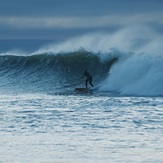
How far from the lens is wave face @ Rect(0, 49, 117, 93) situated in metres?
29.7

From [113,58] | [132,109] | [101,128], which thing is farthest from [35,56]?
[101,128]

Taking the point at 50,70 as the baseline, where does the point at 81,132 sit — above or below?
below

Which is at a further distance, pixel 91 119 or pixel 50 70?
pixel 50 70

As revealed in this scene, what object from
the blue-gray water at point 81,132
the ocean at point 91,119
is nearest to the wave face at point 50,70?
the ocean at point 91,119

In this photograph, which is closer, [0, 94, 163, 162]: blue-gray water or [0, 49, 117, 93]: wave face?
[0, 94, 163, 162]: blue-gray water

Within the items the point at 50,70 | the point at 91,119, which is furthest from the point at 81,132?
the point at 50,70

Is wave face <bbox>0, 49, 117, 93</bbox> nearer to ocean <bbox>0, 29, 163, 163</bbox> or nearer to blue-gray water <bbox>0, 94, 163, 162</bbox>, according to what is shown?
ocean <bbox>0, 29, 163, 163</bbox>

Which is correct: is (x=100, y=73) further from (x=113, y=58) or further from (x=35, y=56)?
(x=35, y=56)

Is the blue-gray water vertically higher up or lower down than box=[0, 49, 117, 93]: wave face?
lower down

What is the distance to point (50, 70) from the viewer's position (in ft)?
115

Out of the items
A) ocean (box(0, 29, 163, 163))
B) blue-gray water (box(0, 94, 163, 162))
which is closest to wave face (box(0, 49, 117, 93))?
ocean (box(0, 29, 163, 163))

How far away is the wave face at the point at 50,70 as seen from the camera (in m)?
29.7

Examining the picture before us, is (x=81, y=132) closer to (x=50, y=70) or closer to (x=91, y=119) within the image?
(x=91, y=119)

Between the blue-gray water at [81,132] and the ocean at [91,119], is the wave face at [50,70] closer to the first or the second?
the ocean at [91,119]
